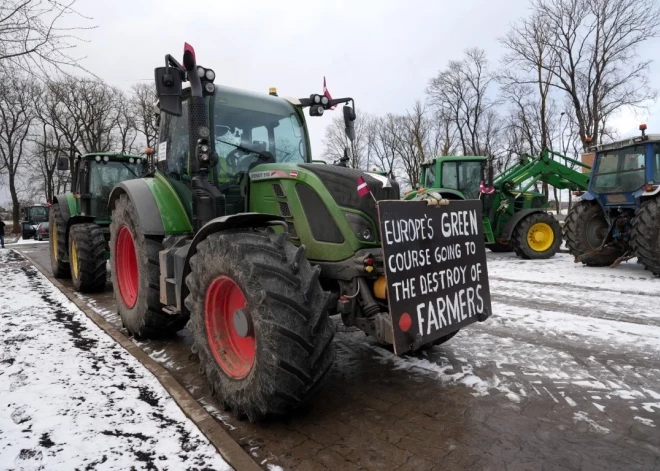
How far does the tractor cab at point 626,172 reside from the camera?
8406 mm

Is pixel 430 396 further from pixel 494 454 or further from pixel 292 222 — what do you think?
pixel 292 222

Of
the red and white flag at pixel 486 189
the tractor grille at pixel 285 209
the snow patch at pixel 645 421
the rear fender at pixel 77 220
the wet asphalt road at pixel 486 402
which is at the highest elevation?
the red and white flag at pixel 486 189

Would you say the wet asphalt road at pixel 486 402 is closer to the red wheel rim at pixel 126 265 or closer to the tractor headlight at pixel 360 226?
the red wheel rim at pixel 126 265

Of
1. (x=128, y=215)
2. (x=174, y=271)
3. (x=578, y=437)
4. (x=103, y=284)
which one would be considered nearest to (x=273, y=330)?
(x=174, y=271)

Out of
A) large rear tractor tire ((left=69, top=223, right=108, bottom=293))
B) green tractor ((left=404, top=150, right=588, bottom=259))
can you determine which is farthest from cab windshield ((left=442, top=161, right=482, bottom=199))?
large rear tractor tire ((left=69, top=223, right=108, bottom=293))

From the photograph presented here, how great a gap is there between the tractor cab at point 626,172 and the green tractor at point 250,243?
6870 mm

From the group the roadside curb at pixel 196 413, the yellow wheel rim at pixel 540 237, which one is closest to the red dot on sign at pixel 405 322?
Answer: the roadside curb at pixel 196 413

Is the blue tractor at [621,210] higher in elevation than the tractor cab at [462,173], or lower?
lower

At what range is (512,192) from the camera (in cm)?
1173

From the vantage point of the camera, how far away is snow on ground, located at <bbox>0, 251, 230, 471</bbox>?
97.8 inches

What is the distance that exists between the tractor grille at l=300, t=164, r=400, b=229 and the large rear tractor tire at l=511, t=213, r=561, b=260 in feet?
27.8

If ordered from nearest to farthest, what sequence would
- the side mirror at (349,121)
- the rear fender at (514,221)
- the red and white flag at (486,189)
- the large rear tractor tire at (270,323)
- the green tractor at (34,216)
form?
1. the large rear tractor tire at (270,323)
2. the side mirror at (349,121)
3. the red and white flag at (486,189)
4. the rear fender at (514,221)
5. the green tractor at (34,216)

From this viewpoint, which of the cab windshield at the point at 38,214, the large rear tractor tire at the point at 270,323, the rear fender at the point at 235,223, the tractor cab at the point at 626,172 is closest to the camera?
the large rear tractor tire at the point at 270,323

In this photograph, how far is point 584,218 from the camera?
378 inches
